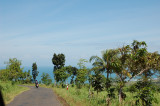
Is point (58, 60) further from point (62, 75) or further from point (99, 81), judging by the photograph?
point (99, 81)

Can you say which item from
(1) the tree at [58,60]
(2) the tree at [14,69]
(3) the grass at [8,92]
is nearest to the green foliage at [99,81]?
(3) the grass at [8,92]

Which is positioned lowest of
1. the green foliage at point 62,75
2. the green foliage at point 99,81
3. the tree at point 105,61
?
the green foliage at point 62,75

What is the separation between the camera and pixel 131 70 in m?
15.7

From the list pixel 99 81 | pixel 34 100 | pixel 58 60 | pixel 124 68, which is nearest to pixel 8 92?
pixel 34 100

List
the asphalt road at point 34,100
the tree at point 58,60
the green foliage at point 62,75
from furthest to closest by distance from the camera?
the tree at point 58,60
the green foliage at point 62,75
the asphalt road at point 34,100

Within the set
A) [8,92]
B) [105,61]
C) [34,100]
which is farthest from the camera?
[8,92]

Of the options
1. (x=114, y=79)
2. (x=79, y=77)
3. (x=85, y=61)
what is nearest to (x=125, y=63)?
(x=114, y=79)

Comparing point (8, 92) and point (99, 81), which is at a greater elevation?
point (99, 81)

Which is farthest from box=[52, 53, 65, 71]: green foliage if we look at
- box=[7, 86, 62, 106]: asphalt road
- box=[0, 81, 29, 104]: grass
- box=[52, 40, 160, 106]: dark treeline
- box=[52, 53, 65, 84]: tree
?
box=[52, 40, 160, 106]: dark treeline

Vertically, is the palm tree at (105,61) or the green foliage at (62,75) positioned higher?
the palm tree at (105,61)

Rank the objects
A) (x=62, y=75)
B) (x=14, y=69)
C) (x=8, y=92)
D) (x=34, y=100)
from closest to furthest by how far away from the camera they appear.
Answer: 1. (x=34, y=100)
2. (x=8, y=92)
3. (x=14, y=69)
4. (x=62, y=75)

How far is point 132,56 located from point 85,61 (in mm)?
21964

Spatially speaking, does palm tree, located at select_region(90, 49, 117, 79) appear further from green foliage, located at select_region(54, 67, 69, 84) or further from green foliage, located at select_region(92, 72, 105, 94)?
green foliage, located at select_region(54, 67, 69, 84)

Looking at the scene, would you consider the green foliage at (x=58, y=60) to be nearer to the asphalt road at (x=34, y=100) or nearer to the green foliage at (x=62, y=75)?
the green foliage at (x=62, y=75)
